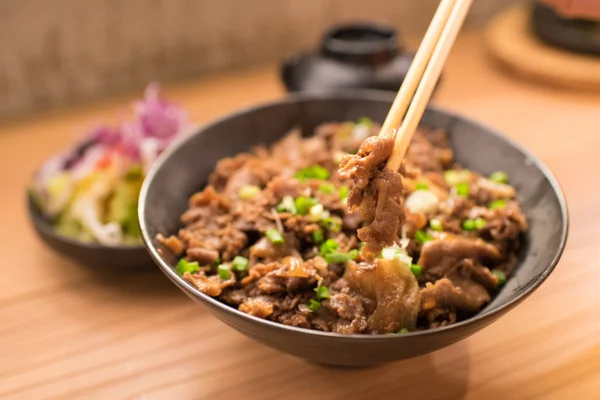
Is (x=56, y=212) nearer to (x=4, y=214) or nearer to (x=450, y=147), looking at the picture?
(x=4, y=214)

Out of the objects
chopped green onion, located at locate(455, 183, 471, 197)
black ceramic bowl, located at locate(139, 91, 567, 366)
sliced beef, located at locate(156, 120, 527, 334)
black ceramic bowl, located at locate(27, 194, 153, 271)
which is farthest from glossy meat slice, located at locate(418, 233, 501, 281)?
black ceramic bowl, located at locate(27, 194, 153, 271)

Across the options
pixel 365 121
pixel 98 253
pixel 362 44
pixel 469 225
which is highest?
pixel 362 44

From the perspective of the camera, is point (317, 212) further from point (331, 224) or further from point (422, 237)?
point (422, 237)

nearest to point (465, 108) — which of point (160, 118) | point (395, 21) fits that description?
point (395, 21)

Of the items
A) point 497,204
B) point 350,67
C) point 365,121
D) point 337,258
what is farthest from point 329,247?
point 350,67

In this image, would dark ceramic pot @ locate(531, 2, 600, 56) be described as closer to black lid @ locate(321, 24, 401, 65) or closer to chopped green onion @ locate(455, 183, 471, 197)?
black lid @ locate(321, 24, 401, 65)
